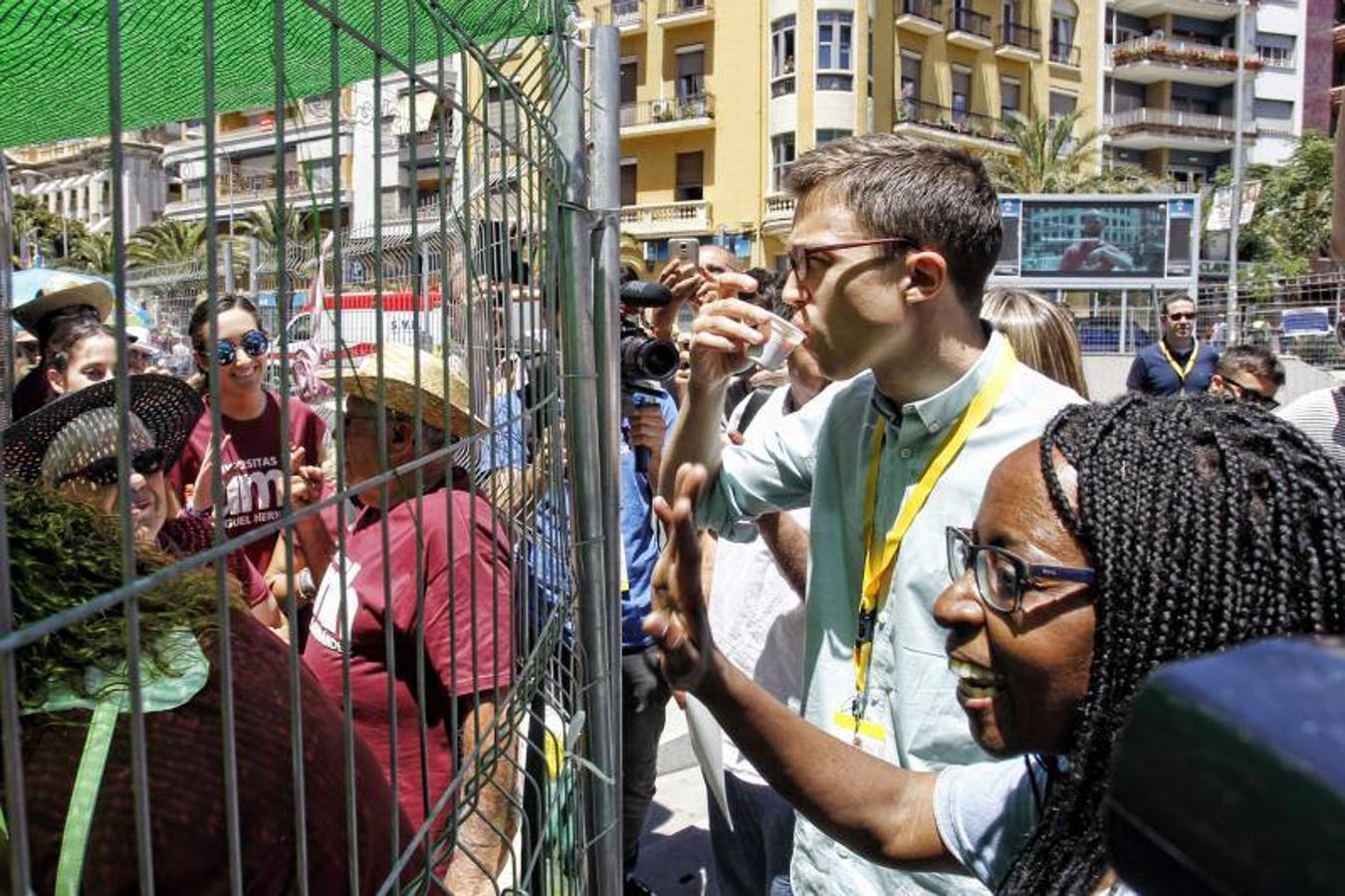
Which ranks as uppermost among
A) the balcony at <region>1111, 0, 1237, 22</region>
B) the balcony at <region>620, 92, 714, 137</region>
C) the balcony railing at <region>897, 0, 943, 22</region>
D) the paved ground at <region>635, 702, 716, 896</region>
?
the balcony at <region>1111, 0, 1237, 22</region>

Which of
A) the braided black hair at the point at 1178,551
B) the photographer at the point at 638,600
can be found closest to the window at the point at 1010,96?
the photographer at the point at 638,600

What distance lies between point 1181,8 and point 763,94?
754 inches

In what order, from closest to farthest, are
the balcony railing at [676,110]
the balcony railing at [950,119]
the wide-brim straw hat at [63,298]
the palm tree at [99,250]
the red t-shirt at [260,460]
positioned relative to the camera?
the palm tree at [99,250], the red t-shirt at [260,460], the wide-brim straw hat at [63,298], the balcony railing at [676,110], the balcony railing at [950,119]

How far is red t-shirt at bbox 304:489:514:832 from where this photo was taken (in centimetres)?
167

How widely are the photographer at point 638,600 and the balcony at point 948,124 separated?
29.8 metres

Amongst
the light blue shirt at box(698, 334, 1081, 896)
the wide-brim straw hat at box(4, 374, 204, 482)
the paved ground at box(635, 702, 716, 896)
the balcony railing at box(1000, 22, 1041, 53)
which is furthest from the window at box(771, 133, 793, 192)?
the wide-brim straw hat at box(4, 374, 204, 482)

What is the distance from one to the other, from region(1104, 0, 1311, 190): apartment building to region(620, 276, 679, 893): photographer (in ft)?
132

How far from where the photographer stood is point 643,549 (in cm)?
327

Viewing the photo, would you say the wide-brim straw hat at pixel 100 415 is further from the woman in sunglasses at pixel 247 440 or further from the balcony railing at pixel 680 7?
the balcony railing at pixel 680 7

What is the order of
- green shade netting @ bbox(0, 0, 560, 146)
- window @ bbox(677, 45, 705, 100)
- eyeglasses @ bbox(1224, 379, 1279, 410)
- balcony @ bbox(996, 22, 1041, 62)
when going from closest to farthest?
green shade netting @ bbox(0, 0, 560, 146)
eyeglasses @ bbox(1224, 379, 1279, 410)
window @ bbox(677, 45, 705, 100)
balcony @ bbox(996, 22, 1041, 62)

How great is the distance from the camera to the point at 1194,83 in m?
41.2

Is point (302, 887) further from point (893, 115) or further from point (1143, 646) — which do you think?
point (893, 115)

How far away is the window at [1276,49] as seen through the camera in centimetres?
4053

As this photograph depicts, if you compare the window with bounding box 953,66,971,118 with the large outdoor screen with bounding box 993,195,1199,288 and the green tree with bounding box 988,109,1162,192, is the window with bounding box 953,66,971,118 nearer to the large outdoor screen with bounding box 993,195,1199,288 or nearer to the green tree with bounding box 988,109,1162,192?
the green tree with bounding box 988,109,1162,192
